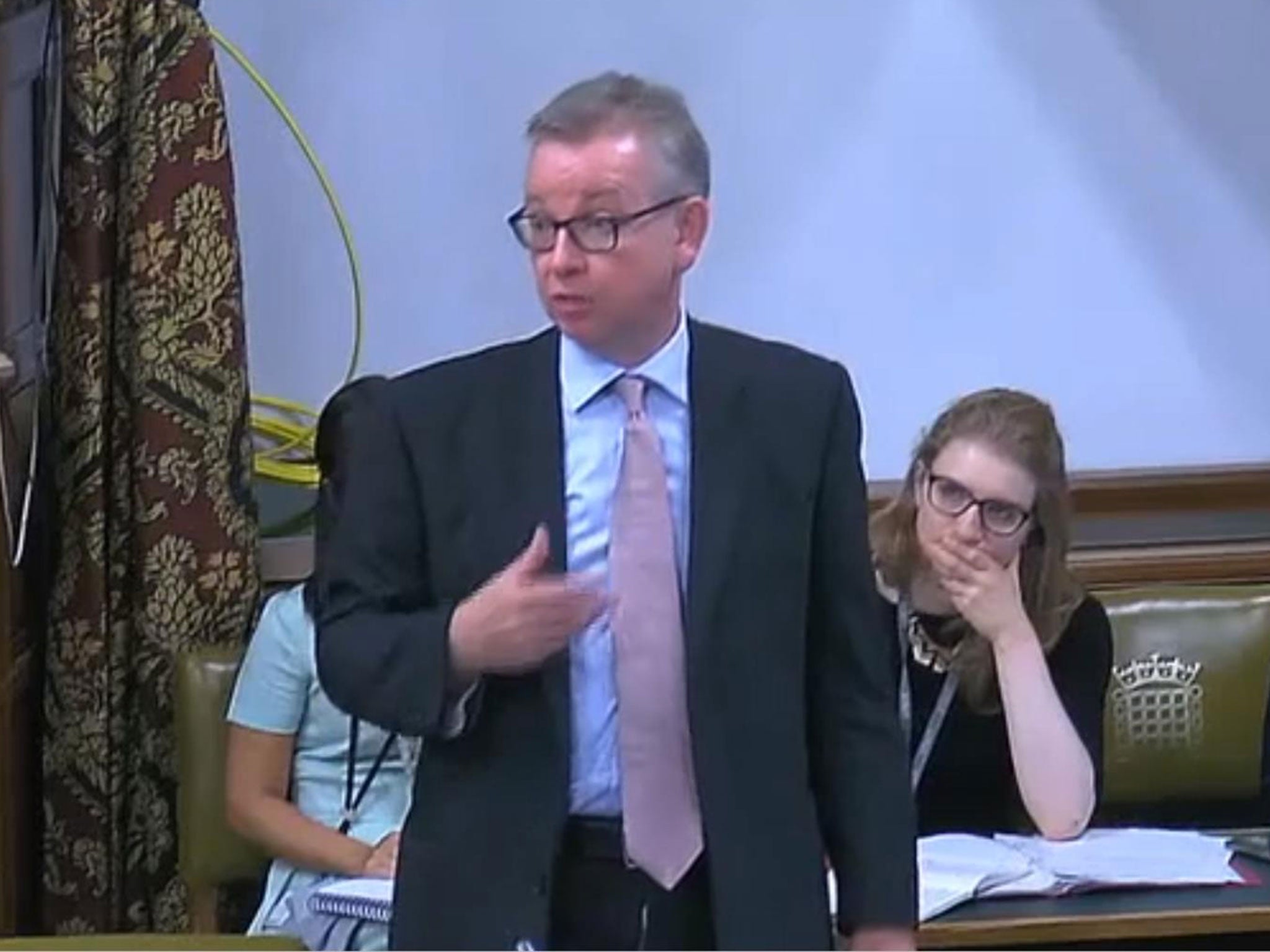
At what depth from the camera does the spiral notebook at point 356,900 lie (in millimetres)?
2904

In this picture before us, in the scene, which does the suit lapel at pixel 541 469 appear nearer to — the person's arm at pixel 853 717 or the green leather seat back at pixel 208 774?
the person's arm at pixel 853 717

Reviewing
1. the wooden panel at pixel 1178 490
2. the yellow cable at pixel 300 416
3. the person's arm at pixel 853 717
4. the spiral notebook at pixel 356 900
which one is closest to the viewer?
the person's arm at pixel 853 717

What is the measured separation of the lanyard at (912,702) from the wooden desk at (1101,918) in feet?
1.23

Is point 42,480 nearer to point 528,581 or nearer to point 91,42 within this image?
point 91,42

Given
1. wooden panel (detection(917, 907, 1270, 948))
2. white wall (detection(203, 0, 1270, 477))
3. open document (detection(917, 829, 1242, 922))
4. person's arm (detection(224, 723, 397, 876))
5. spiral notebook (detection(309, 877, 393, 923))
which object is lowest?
wooden panel (detection(917, 907, 1270, 948))

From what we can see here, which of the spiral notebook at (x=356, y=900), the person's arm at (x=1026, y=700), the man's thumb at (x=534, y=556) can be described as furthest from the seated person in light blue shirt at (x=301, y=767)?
the man's thumb at (x=534, y=556)

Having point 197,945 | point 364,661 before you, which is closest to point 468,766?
point 364,661

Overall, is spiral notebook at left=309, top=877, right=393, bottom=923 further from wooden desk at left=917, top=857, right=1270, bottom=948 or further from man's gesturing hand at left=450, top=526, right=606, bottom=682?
man's gesturing hand at left=450, top=526, right=606, bottom=682

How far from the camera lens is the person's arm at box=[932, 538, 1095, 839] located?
294 cm

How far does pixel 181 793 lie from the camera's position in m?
3.30

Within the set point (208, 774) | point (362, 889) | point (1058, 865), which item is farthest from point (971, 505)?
point (208, 774)

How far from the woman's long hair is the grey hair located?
3.93 ft

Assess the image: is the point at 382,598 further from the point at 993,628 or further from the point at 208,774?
the point at 208,774

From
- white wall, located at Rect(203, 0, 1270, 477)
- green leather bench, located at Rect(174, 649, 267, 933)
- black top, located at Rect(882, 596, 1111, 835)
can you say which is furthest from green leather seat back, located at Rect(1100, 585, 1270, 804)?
green leather bench, located at Rect(174, 649, 267, 933)
